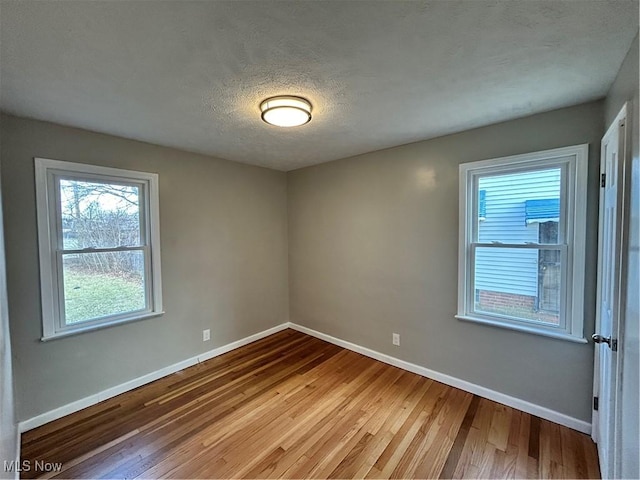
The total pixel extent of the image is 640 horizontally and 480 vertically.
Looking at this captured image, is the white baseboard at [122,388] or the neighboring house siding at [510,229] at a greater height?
the neighboring house siding at [510,229]

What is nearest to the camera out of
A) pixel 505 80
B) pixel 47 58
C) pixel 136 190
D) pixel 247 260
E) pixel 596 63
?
pixel 47 58

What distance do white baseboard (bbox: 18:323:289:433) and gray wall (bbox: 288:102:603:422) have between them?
1.10 m

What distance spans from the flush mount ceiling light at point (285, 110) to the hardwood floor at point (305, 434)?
232 centimetres

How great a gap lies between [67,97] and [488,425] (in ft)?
12.4

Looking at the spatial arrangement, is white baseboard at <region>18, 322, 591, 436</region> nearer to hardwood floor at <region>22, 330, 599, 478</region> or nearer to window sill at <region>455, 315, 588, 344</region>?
hardwood floor at <region>22, 330, 599, 478</region>

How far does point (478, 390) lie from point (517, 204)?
5.55 feet

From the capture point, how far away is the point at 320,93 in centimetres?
178

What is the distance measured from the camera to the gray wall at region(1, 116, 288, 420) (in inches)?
82.2

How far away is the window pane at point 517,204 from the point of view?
2154 mm

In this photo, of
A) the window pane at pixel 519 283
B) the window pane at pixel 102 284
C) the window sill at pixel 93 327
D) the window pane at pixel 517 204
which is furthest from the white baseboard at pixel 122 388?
the window pane at pixel 517 204

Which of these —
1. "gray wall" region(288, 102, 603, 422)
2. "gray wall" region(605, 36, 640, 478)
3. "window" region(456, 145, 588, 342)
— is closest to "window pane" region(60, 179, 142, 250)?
"gray wall" region(288, 102, 603, 422)

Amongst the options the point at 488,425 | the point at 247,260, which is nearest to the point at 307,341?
the point at 247,260

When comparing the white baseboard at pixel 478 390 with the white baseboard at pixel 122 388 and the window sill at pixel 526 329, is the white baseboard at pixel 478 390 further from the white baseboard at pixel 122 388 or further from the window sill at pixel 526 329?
the white baseboard at pixel 122 388

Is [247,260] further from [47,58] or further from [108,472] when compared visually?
[47,58]
